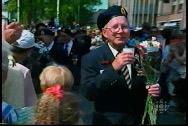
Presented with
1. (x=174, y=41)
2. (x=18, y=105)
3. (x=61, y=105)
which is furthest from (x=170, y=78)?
(x=61, y=105)

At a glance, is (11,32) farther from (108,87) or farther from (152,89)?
(152,89)

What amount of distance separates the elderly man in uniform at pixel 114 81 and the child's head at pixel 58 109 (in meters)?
0.43

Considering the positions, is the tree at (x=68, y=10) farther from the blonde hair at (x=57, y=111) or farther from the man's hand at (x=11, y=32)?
the blonde hair at (x=57, y=111)

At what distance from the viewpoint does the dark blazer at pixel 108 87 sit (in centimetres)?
290

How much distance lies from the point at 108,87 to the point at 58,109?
2.16 ft

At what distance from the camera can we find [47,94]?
8.14 ft

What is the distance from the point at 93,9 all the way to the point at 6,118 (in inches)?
1787

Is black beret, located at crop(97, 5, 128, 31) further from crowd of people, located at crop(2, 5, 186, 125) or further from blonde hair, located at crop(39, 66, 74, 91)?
blonde hair, located at crop(39, 66, 74, 91)

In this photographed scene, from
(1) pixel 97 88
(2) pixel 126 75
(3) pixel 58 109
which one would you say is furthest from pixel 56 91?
(2) pixel 126 75

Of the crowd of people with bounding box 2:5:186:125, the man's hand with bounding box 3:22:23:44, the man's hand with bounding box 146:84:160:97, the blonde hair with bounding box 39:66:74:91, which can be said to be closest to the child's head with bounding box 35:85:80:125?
the crowd of people with bounding box 2:5:186:125

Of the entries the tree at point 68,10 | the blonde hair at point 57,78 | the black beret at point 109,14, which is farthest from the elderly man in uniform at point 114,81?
the tree at point 68,10

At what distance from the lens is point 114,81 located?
2.88 metres

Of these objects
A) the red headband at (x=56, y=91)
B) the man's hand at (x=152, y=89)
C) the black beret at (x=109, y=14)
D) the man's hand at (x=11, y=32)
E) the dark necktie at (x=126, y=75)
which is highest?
the black beret at (x=109, y=14)

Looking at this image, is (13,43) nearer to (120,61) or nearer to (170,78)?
(120,61)
